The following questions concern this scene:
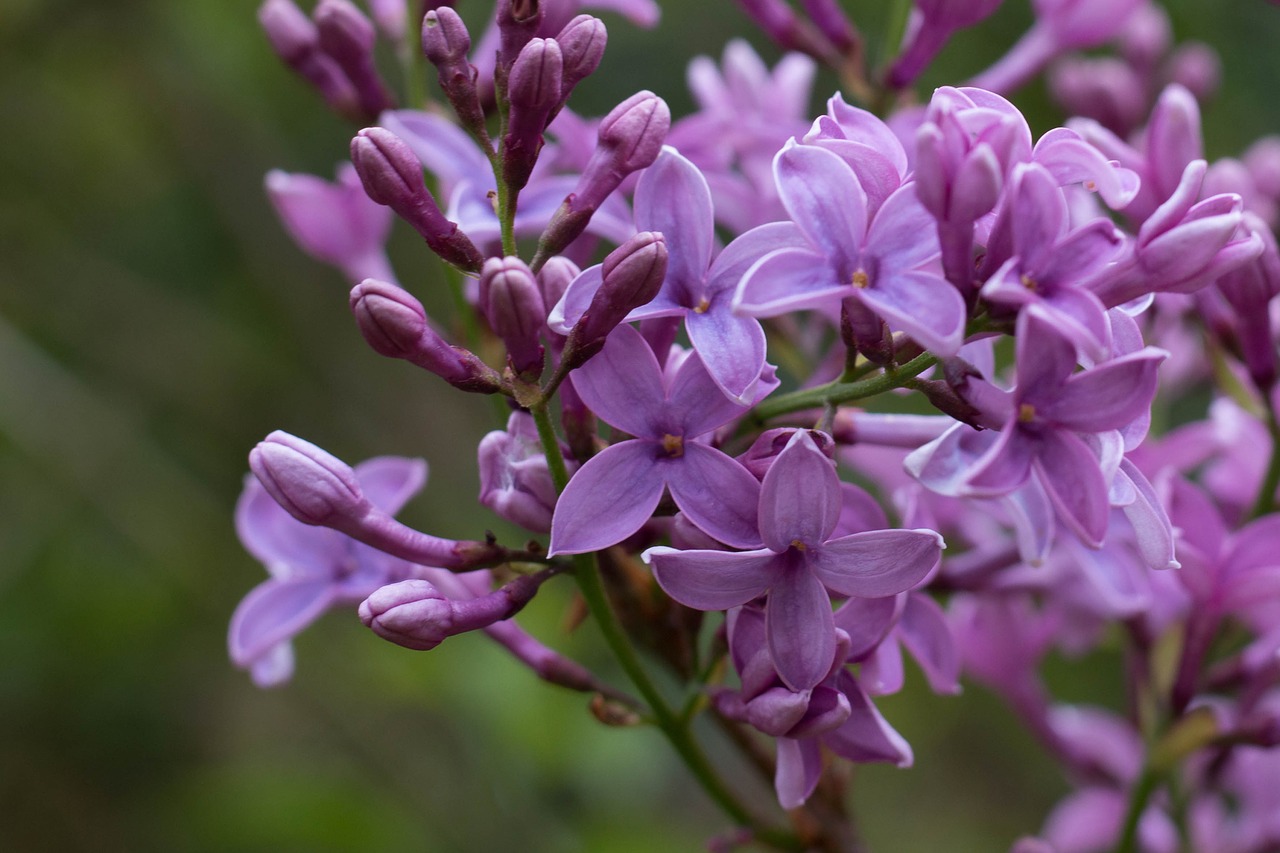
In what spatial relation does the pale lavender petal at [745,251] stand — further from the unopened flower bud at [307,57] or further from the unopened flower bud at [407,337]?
the unopened flower bud at [307,57]

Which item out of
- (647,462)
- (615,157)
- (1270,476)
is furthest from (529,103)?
(1270,476)

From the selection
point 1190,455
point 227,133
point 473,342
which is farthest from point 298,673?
point 1190,455

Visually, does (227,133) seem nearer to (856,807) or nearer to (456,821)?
(456,821)

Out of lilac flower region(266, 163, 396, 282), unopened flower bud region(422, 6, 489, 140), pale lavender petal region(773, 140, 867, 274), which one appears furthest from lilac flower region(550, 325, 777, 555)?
lilac flower region(266, 163, 396, 282)

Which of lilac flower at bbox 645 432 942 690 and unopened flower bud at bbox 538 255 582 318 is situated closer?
lilac flower at bbox 645 432 942 690

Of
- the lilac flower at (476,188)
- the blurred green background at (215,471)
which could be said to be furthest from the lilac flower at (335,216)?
the blurred green background at (215,471)

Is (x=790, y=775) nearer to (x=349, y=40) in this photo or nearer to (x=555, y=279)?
(x=555, y=279)

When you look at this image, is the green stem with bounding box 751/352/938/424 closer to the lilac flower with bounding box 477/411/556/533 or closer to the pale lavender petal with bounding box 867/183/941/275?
the pale lavender petal with bounding box 867/183/941/275
